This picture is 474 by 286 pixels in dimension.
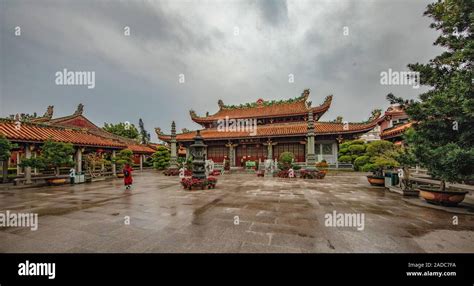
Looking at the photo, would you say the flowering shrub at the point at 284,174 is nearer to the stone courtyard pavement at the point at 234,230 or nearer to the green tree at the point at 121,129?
the stone courtyard pavement at the point at 234,230

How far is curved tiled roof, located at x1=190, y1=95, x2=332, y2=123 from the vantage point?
2059cm

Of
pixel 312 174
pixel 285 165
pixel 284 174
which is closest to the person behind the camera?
pixel 312 174

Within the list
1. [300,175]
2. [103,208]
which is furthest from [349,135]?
[103,208]

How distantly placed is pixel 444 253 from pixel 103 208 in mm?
7980

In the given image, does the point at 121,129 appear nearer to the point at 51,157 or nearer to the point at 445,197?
the point at 51,157

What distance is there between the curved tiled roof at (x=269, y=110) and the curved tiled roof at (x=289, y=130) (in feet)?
4.72

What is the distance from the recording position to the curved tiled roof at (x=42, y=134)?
34.1 feet

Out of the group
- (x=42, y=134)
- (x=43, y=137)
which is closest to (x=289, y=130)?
(x=43, y=137)

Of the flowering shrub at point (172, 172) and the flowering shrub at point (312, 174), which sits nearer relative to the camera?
the flowering shrub at point (312, 174)

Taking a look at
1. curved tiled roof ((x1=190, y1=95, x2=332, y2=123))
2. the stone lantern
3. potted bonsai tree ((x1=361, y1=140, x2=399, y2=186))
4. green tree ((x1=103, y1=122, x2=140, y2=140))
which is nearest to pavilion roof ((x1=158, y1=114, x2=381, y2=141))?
curved tiled roof ((x1=190, y1=95, x2=332, y2=123))

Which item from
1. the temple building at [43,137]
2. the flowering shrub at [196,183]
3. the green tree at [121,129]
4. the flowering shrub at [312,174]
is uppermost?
the green tree at [121,129]

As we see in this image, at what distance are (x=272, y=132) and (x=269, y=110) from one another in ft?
15.3

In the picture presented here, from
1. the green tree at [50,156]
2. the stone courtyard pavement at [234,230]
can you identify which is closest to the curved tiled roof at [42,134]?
the green tree at [50,156]

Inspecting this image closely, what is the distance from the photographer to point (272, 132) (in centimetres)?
2053
